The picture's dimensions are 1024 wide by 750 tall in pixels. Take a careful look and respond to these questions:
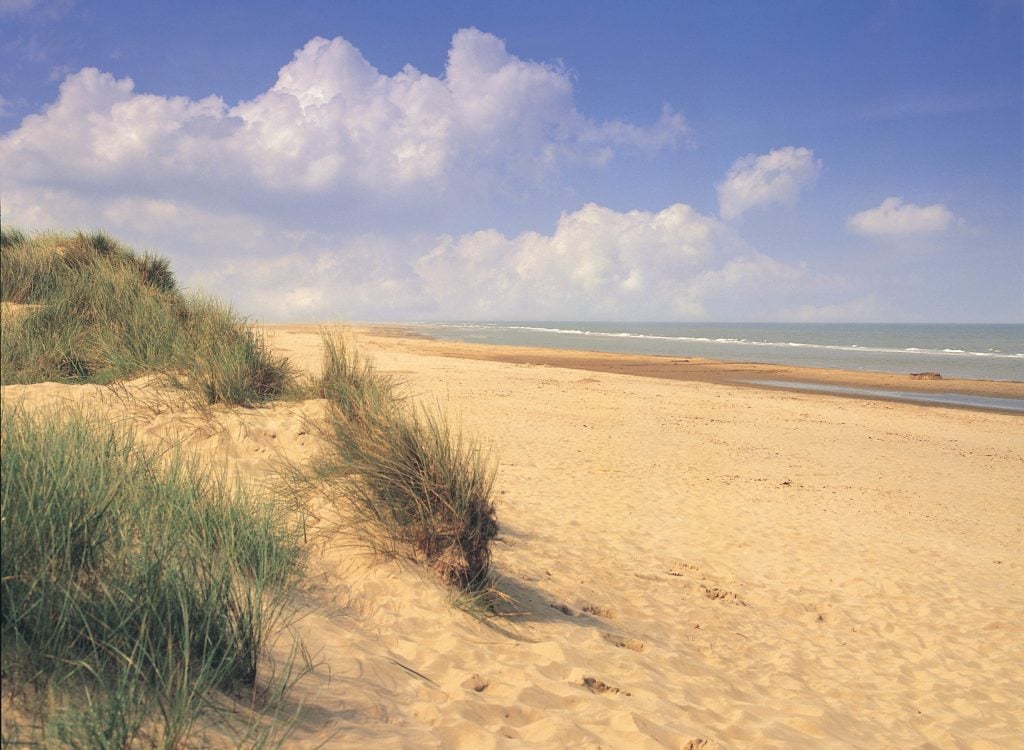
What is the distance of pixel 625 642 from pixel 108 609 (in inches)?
141

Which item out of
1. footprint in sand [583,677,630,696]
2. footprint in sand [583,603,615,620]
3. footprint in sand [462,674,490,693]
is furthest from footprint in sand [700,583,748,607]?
footprint in sand [462,674,490,693]

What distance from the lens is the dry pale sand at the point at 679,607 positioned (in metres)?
3.56

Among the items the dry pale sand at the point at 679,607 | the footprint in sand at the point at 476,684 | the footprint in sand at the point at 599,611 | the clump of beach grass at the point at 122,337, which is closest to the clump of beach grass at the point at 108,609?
the dry pale sand at the point at 679,607

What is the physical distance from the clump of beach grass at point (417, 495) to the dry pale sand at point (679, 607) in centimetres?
25

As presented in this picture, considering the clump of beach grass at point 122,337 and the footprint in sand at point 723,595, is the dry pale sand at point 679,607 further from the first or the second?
the clump of beach grass at point 122,337

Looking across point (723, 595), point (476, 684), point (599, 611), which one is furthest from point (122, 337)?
point (723, 595)

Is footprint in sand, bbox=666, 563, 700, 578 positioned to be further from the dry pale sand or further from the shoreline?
the shoreline

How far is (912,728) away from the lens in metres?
4.53

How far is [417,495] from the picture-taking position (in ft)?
16.1

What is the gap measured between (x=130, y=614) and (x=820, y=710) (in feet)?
14.0

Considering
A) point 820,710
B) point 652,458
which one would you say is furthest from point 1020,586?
point 652,458

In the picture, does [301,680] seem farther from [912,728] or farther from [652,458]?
[652,458]

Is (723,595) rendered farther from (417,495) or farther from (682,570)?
(417,495)

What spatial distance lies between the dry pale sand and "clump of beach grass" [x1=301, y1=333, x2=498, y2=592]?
0.81 feet
